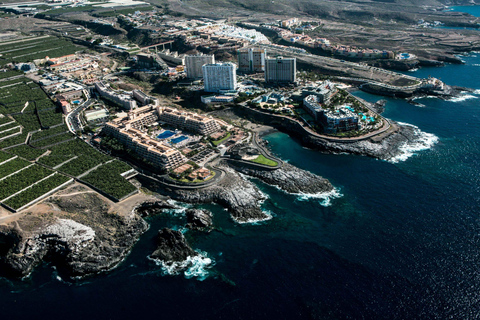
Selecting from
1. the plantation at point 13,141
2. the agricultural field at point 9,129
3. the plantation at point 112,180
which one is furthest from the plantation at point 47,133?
the plantation at point 112,180

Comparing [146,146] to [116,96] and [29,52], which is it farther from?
[29,52]

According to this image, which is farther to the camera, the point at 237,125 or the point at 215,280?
the point at 237,125

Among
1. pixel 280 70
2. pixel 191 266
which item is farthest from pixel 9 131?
A: pixel 280 70

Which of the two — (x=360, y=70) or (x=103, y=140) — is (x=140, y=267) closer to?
(x=103, y=140)

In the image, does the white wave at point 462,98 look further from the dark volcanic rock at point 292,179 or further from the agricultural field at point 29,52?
the agricultural field at point 29,52

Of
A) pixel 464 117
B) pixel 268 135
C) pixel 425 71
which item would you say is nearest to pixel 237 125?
pixel 268 135
